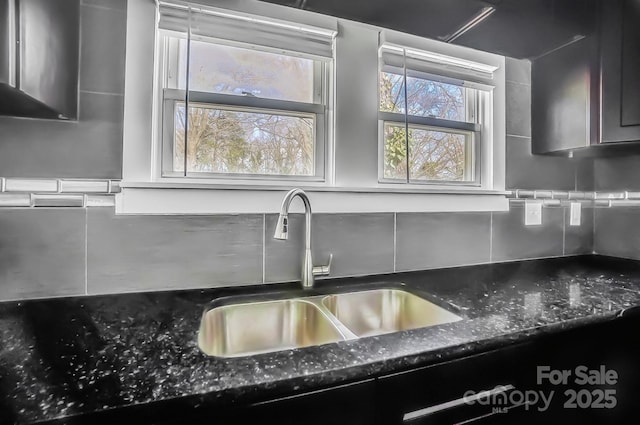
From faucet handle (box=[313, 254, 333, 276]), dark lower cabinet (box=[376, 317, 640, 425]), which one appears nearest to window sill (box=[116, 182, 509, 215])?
faucet handle (box=[313, 254, 333, 276])

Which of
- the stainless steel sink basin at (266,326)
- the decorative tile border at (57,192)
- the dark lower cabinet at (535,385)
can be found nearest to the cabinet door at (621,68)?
the dark lower cabinet at (535,385)

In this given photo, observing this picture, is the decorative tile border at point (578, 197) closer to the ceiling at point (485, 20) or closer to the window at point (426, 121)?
the window at point (426, 121)

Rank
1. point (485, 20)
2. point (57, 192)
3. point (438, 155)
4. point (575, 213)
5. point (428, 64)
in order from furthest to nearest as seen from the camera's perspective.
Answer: point (575, 213)
point (438, 155)
point (428, 64)
point (485, 20)
point (57, 192)

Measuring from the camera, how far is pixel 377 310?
45.6 inches

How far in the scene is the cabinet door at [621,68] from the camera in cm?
121

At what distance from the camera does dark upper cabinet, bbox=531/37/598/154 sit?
1324 mm

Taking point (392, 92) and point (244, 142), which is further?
point (392, 92)

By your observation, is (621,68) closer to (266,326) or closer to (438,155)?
(438,155)

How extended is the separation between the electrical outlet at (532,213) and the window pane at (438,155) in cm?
35

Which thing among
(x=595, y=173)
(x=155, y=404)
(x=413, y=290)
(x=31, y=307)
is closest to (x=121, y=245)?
(x=31, y=307)

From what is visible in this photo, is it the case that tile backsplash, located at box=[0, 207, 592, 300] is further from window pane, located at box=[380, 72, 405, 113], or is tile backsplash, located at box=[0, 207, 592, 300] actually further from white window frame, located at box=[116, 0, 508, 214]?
window pane, located at box=[380, 72, 405, 113]

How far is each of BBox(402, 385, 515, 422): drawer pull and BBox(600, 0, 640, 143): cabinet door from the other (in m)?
1.22

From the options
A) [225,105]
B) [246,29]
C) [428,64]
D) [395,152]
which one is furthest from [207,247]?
[428,64]

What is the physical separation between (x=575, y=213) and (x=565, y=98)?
675mm
